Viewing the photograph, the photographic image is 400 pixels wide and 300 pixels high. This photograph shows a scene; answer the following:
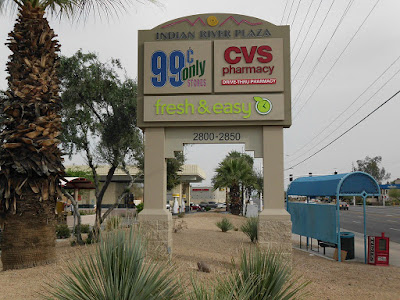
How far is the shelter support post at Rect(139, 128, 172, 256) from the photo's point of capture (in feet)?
36.2

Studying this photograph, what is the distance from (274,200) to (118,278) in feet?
23.0

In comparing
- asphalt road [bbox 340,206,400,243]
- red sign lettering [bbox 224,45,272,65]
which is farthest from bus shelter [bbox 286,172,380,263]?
asphalt road [bbox 340,206,400,243]

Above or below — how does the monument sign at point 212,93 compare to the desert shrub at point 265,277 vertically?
above

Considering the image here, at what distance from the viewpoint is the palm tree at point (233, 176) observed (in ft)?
112

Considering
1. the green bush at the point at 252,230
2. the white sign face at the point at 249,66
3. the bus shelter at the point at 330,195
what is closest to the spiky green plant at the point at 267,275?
the white sign face at the point at 249,66

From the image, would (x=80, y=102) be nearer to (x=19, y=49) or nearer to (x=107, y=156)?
(x=107, y=156)

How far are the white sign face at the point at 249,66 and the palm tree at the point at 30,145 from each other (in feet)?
14.7

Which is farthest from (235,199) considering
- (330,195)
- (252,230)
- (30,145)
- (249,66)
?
(30,145)

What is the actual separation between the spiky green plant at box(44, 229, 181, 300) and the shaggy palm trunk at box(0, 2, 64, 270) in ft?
17.5

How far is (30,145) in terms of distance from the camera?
9.95 metres

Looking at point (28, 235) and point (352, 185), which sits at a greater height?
point (352, 185)

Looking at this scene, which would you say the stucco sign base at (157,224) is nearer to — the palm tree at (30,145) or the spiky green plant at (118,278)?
the palm tree at (30,145)

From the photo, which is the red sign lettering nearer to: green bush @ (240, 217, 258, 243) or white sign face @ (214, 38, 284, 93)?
white sign face @ (214, 38, 284, 93)

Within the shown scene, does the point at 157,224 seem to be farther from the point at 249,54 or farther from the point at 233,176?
the point at 233,176
